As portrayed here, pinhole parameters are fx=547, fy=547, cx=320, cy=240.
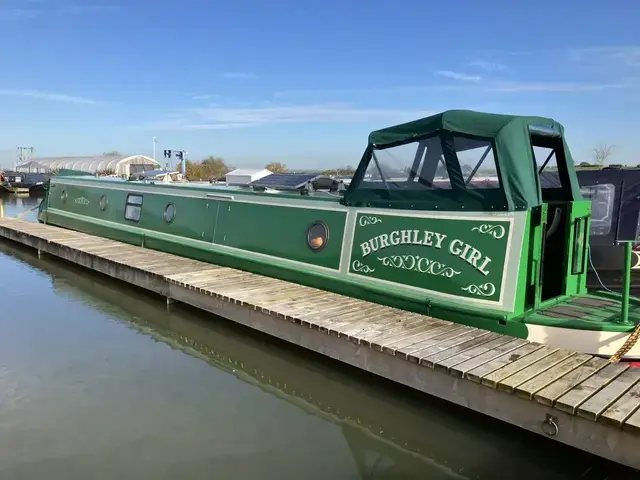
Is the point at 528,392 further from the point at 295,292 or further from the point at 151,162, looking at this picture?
the point at 151,162

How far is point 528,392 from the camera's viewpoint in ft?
11.1

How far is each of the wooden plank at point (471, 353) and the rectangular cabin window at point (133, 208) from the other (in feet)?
24.2

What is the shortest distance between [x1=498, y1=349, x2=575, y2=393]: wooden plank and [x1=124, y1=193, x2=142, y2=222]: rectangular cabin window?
784 centimetres

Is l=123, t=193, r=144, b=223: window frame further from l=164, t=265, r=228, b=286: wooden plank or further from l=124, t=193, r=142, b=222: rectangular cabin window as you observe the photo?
l=164, t=265, r=228, b=286: wooden plank

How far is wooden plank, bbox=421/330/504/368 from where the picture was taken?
12.9 ft

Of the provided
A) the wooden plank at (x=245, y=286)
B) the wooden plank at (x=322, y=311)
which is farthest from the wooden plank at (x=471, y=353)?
the wooden plank at (x=245, y=286)

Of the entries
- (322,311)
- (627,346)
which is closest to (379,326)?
(322,311)

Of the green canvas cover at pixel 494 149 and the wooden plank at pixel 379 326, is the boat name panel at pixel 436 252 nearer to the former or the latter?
the green canvas cover at pixel 494 149

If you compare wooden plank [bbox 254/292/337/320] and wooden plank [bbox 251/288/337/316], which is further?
wooden plank [bbox 251/288/337/316]

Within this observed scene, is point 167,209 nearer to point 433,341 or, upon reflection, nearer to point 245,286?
point 245,286

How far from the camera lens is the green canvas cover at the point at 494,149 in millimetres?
4629

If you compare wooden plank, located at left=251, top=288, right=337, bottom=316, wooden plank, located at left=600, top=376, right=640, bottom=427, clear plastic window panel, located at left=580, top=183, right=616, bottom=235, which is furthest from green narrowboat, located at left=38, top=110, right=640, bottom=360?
clear plastic window panel, located at left=580, top=183, right=616, bottom=235

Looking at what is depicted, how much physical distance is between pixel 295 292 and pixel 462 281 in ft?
6.55

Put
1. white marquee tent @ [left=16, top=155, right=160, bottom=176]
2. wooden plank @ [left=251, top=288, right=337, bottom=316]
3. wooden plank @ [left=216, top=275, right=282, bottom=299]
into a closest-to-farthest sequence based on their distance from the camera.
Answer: wooden plank @ [left=251, top=288, right=337, bottom=316] < wooden plank @ [left=216, top=275, right=282, bottom=299] < white marquee tent @ [left=16, top=155, right=160, bottom=176]
